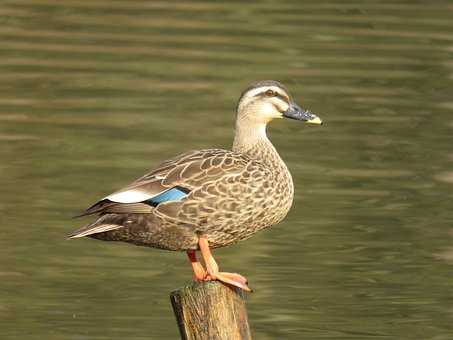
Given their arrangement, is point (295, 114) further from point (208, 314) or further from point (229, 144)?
point (229, 144)

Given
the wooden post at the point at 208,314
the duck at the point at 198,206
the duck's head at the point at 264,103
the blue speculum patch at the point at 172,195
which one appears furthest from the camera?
the duck's head at the point at 264,103

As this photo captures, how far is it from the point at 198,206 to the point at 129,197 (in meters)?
0.47

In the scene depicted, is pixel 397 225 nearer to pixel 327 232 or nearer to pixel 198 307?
pixel 327 232

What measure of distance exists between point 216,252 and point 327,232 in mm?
1244

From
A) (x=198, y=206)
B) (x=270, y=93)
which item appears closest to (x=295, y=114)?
(x=270, y=93)

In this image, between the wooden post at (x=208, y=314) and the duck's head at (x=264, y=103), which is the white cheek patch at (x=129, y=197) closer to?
the wooden post at (x=208, y=314)

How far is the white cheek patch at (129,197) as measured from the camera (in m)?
8.96

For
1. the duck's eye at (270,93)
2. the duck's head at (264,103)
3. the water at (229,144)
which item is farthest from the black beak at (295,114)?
the water at (229,144)

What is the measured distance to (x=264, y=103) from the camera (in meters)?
10.0

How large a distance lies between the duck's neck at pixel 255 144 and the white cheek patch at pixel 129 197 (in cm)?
100

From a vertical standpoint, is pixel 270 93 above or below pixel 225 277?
above

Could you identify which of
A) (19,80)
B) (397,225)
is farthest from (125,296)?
(19,80)

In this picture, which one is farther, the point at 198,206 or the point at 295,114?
the point at 295,114

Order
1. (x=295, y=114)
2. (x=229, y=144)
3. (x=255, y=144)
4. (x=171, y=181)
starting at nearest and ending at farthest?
(x=171, y=181) < (x=255, y=144) < (x=295, y=114) < (x=229, y=144)
